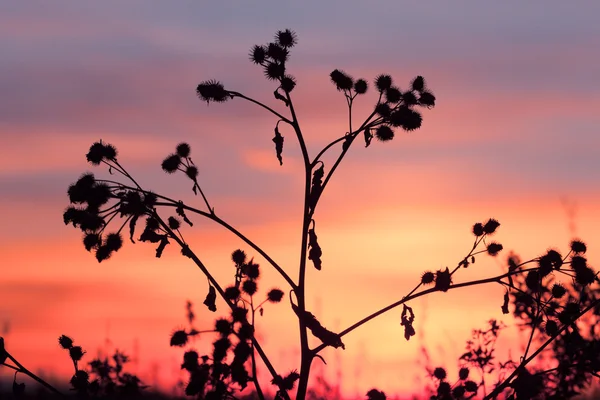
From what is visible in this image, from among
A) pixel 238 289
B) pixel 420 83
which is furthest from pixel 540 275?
pixel 238 289

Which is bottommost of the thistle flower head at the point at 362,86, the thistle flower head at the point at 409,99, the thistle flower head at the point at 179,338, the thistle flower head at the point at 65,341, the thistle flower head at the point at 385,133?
the thistle flower head at the point at 179,338

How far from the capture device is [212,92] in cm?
921

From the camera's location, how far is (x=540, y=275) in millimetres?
9188

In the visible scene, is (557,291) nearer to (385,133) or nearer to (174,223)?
(385,133)

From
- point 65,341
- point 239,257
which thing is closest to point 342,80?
point 239,257

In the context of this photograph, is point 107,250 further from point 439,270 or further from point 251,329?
point 439,270

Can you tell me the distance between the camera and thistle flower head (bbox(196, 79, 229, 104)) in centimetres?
920

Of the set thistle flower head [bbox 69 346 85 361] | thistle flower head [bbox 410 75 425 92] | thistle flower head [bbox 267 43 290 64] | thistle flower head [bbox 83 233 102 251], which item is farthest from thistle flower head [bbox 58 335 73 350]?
thistle flower head [bbox 410 75 425 92]

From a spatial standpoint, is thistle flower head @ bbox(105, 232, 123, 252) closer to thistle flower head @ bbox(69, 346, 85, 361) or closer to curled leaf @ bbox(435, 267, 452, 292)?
thistle flower head @ bbox(69, 346, 85, 361)

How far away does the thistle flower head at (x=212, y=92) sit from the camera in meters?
9.20

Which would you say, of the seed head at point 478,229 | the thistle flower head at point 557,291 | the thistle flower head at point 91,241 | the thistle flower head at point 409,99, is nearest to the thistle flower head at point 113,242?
the thistle flower head at point 91,241

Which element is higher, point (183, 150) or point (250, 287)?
point (183, 150)

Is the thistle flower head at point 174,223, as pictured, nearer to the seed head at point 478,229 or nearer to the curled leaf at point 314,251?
the curled leaf at point 314,251

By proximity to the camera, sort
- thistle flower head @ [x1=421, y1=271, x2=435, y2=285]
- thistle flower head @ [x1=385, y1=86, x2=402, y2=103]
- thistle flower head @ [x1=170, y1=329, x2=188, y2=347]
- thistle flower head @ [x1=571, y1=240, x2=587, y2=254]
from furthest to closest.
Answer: thistle flower head @ [x1=385, y1=86, x2=402, y2=103] → thistle flower head @ [x1=571, y1=240, x2=587, y2=254] → thistle flower head @ [x1=421, y1=271, x2=435, y2=285] → thistle flower head @ [x1=170, y1=329, x2=188, y2=347]
